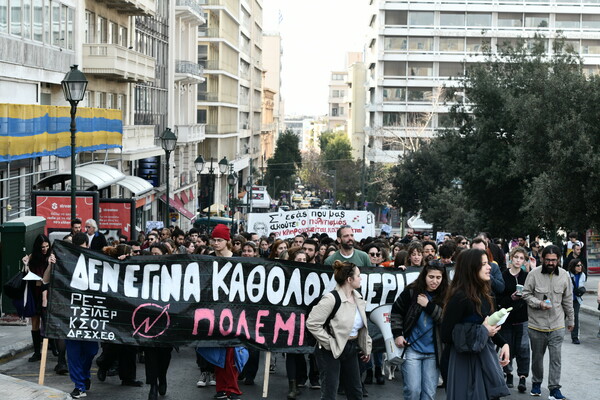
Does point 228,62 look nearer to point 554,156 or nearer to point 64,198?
point 554,156

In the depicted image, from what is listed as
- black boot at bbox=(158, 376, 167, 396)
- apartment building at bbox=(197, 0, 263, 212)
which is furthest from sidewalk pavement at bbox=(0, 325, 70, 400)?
apartment building at bbox=(197, 0, 263, 212)

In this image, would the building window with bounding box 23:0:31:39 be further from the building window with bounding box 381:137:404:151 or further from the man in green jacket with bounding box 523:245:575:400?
the building window with bounding box 381:137:404:151

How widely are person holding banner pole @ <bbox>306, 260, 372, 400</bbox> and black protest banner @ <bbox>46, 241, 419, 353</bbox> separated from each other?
165 cm

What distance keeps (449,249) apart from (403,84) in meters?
88.6

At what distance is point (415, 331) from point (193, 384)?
12.9 feet

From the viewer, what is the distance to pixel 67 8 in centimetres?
3300

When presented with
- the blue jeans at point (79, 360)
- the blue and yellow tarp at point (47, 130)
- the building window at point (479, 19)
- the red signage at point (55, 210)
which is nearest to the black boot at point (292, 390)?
the blue jeans at point (79, 360)

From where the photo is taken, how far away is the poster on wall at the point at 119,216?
2448 centimetres

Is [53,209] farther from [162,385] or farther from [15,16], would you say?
[162,385]

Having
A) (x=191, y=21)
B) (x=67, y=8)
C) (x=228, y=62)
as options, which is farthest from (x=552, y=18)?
(x=67, y=8)

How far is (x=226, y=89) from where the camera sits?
3538 inches

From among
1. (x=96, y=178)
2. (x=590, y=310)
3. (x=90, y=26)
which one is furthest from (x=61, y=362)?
(x=90, y=26)

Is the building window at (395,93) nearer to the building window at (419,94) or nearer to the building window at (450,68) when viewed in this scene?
the building window at (419,94)

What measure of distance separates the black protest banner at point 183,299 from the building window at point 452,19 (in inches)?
3503
